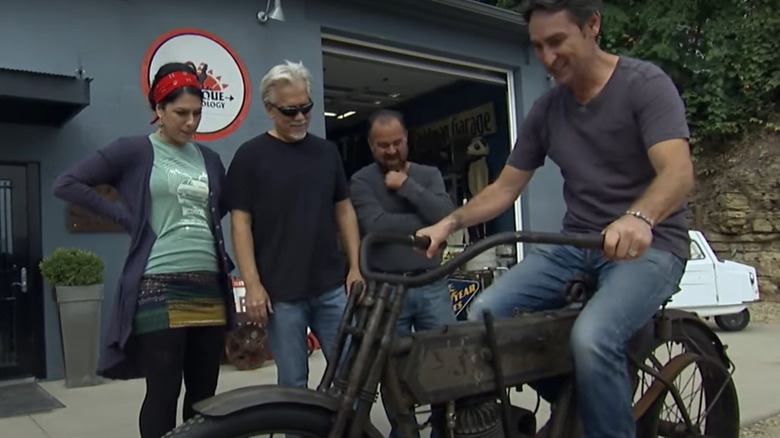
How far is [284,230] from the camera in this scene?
121 inches

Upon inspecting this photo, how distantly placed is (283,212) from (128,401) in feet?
10.7

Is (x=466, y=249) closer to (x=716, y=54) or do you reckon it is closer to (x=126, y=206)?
(x=126, y=206)

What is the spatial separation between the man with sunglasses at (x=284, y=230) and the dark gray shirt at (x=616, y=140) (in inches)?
39.7

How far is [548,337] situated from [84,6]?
5.95 meters

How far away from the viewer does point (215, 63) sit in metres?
7.56

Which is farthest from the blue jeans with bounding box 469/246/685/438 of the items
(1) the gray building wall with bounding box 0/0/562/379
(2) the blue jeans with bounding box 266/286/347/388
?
(1) the gray building wall with bounding box 0/0/562/379

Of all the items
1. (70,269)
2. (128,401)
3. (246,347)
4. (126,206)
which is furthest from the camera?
(246,347)

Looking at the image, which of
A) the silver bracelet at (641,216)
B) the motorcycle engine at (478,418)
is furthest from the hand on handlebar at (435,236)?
the silver bracelet at (641,216)

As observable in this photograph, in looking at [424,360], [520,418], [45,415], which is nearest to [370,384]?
[424,360]

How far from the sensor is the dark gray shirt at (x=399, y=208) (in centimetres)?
342

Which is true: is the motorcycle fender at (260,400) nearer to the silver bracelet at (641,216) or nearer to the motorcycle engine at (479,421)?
the motorcycle engine at (479,421)

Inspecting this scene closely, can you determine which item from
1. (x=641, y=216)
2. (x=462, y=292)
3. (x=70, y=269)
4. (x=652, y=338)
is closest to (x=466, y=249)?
(x=641, y=216)

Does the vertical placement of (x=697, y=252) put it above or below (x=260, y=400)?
above

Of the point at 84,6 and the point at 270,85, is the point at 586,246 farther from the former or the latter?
the point at 84,6
